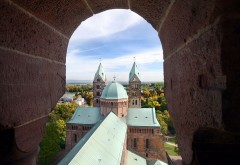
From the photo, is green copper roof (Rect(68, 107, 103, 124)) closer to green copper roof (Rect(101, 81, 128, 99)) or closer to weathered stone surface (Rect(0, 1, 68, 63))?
green copper roof (Rect(101, 81, 128, 99))

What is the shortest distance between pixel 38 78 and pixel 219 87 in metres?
1.39

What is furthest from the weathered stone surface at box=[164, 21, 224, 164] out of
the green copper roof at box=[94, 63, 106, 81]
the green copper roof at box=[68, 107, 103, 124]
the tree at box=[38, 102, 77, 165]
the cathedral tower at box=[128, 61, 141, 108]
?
the green copper roof at box=[94, 63, 106, 81]

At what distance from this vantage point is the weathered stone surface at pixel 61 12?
1617 millimetres

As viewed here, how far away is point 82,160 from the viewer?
12.1m

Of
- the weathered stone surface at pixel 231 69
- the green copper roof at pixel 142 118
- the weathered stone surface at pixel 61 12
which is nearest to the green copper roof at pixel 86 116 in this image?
the green copper roof at pixel 142 118

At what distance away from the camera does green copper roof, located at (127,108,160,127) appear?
2669 cm

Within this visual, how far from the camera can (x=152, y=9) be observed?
188 centimetres

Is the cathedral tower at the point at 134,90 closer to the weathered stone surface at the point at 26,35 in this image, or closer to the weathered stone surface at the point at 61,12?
the weathered stone surface at the point at 61,12

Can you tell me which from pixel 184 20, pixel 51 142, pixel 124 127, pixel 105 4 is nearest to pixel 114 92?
pixel 124 127

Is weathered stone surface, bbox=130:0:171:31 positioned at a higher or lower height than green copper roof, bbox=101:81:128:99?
higher

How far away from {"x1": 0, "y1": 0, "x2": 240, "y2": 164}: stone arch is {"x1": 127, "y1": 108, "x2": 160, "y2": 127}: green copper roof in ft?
82.4

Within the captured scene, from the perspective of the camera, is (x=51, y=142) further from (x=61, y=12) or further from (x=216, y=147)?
(x=216, y=147)

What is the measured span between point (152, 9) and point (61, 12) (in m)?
0.81

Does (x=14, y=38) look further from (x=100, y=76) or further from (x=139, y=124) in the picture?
(x=100, y=76)
